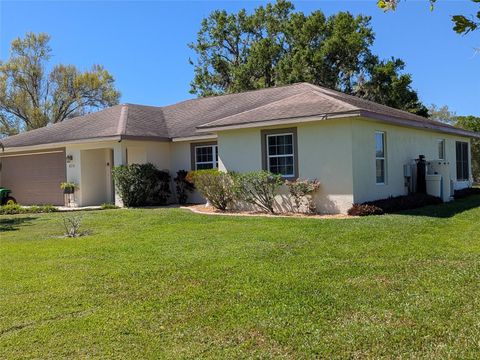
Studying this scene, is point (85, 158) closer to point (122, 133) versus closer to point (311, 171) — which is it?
point (122, 133)

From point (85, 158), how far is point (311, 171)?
34.3ft

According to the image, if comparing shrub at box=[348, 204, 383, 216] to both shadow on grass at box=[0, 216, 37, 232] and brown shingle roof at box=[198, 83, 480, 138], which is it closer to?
brown shingle roof at box=[198, 83, 480, 138]

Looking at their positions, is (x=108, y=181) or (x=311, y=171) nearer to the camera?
(x=311, y=171)

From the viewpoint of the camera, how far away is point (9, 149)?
22.2m

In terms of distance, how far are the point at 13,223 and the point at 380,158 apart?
37.0 ft

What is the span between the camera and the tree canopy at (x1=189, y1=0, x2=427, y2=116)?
104ft

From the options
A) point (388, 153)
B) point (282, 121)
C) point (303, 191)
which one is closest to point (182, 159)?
point (282, 121)

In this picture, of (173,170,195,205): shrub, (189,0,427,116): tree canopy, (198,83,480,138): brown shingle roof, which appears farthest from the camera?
(189,0,427,116): tree canopy

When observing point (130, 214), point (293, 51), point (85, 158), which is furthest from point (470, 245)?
point (293, 51)

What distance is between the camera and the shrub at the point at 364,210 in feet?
42.2

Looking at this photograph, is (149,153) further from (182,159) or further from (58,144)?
(58,144)

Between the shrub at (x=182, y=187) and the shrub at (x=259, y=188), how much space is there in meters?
4.37

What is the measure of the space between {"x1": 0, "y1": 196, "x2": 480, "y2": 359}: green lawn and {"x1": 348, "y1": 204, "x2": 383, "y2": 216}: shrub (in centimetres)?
253

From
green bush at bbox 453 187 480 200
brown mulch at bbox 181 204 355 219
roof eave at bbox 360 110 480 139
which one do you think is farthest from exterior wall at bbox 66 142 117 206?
green bush at bbox 453 187 480 200
